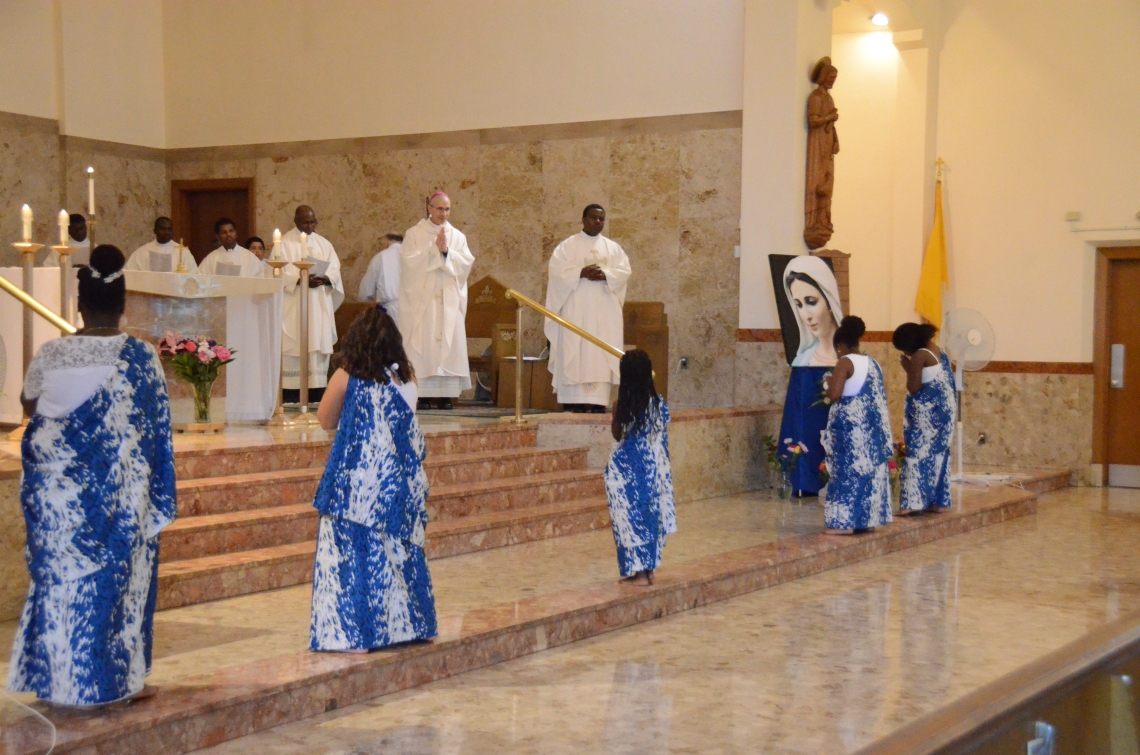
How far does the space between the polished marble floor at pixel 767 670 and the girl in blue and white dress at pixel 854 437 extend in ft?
1.44

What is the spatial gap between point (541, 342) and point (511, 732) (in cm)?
943

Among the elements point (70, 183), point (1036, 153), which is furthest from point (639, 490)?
point (70, 183)

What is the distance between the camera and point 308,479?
803 cm

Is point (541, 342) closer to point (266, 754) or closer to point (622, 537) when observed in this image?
point (622, 537)

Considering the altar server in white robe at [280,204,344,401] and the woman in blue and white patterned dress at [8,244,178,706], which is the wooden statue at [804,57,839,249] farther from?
the woman in blue and white patterned dress at [8,244,178,706]

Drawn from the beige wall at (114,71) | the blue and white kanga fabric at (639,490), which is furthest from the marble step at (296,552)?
the beige wall at (114,71)

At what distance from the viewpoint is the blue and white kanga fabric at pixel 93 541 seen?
14.3ft

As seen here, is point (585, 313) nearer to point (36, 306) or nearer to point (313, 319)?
point (313, 319)

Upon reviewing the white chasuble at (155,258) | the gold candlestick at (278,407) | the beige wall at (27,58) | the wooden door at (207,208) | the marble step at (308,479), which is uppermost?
the beige wall at (27,58)

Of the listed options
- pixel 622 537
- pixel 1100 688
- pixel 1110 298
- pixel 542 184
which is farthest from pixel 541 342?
pixel 1100 688

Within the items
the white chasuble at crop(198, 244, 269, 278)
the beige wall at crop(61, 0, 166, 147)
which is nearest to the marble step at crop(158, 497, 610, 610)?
the white chasuble at crop(198, 244, 269, 278)

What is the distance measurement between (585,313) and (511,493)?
133 inches

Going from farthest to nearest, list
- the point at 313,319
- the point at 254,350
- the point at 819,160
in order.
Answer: the point at 313,319 < the point at 819,160 < the point at 254,350

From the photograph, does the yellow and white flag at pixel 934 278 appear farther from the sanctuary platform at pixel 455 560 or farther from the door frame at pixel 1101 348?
the sanctuary platform at pixel 455 560
